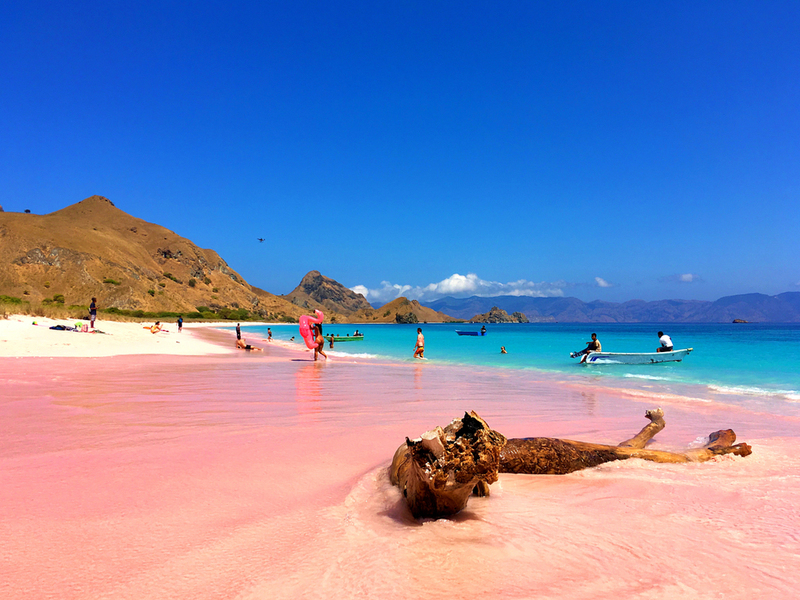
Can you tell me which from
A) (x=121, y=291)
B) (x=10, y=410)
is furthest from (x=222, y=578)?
(x=121, y=291)

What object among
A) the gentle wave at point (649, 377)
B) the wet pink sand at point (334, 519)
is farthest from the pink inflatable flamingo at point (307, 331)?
the wet pink sand at point (334, 519)

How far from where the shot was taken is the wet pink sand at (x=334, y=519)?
227 cm

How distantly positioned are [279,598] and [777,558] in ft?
9.20

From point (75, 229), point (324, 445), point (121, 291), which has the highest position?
point (75, 229)

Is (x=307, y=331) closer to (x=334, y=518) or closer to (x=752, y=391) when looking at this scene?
(x=752, y=391)

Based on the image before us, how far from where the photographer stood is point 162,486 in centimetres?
358

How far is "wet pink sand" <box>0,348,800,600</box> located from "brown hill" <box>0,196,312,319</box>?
69.0 m

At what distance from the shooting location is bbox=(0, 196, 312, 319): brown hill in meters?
69.2

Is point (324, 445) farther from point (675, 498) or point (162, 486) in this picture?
point (675, 498)

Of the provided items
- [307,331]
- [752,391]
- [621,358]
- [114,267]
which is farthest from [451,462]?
[114,267]

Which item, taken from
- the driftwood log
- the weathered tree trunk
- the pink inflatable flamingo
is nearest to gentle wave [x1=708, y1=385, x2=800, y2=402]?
the driftwood log

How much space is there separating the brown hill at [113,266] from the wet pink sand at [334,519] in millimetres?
69002

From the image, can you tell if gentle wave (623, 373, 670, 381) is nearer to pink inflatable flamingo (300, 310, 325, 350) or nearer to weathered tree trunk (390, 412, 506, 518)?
pink inflatable flamingo (300, 310, 325, 350)

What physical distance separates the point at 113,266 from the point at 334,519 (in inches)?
3746
